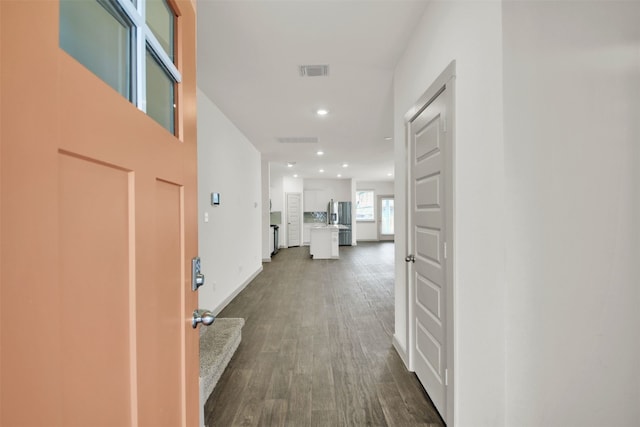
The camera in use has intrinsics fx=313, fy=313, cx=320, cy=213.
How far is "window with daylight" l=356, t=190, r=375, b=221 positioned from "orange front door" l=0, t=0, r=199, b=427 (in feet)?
41.7

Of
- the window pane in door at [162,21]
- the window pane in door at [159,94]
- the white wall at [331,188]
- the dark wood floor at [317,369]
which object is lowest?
the dark wood floor at [317,369]

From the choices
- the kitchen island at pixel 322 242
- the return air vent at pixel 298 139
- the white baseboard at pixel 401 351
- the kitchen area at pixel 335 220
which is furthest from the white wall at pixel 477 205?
the kitchen area at pixel 335 220

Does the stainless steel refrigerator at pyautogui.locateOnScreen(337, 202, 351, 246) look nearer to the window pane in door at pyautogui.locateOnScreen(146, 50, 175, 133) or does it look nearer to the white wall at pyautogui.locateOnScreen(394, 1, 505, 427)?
the white wall at pyautogui.locateOnScreen(394, 1, 505, 427)

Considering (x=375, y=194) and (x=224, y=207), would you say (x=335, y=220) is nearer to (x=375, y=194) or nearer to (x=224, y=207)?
(x=375, y=194)

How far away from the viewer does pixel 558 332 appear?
126 cm

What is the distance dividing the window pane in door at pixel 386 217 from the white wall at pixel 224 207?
325 inches

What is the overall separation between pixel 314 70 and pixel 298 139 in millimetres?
2794

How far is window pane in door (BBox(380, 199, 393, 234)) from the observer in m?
13.4

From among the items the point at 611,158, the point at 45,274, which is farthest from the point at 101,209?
the point at 611,158

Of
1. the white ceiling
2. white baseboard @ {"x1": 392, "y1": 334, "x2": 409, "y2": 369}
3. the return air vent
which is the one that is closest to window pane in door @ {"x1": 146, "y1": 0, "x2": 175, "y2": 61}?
the white ceiling

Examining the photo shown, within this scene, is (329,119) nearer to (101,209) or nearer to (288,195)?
(101,209)

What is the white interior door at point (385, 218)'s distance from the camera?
13.4 m

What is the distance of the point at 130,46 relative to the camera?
0.76 m

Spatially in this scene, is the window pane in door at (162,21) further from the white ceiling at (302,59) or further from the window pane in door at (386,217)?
the window pane in door at (386,217)
